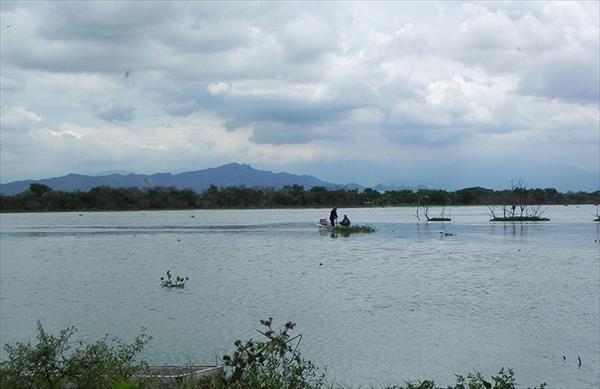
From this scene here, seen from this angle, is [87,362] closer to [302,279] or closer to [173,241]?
[302,279]

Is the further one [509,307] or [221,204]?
[221,204]

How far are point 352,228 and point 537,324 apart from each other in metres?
41.3

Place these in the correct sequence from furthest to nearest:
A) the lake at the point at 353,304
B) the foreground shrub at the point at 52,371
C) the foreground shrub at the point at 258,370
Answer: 1. the lake at the point at 353,304
2. the foreground shrub at the point at 52,371
3. the foreground shrub at the point at 258,370

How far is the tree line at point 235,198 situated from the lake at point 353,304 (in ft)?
308

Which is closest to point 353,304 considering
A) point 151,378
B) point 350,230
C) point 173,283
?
point 173,283

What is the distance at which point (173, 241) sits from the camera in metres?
52.8

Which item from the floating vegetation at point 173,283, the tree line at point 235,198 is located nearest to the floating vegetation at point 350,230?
the floating vegetation at point 173,283

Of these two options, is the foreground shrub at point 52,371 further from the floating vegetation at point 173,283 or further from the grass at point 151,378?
the floating vegetation at point 173,283

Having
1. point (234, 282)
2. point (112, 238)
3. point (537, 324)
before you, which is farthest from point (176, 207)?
point (537, 324)

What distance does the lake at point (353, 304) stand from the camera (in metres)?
14.8

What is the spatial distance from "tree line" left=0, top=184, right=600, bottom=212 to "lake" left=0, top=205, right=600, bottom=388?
308ft

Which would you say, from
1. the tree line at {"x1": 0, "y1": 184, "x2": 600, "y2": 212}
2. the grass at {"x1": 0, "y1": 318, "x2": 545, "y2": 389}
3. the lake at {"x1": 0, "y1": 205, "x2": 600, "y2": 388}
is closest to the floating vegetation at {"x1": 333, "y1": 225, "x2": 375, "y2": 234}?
the lake at {"x1": 0, "y1": 205, "x2": 600, "y2": 388}

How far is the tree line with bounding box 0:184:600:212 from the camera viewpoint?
13425 centimetres

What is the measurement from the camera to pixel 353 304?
21.8 metres
